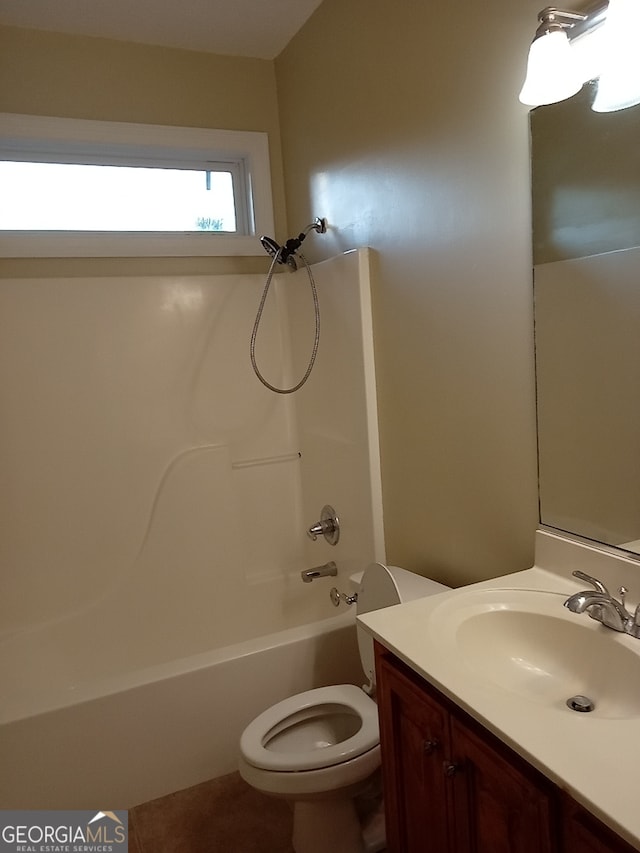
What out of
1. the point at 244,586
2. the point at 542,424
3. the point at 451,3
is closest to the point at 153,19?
the point at 451,3

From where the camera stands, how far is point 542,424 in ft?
4.66

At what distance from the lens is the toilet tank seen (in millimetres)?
1665

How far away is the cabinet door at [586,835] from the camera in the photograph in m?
0.77

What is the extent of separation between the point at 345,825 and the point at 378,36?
7.37 feet

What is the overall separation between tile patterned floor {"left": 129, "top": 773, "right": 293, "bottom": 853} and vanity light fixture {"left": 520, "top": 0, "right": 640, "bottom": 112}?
78.7 inches

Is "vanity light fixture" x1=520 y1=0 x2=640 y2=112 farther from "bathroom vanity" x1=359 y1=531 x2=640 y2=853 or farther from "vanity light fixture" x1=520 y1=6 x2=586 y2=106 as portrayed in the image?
"bathroom vanity" x1=359 y1=531 x2=640 y2=853

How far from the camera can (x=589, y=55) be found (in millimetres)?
1198

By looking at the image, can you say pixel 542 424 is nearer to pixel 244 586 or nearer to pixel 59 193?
pixel 244 586

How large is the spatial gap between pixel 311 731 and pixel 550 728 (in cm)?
112

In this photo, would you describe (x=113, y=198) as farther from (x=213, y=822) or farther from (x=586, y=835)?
(x=586, y=835)

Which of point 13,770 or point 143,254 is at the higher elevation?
point 143,254

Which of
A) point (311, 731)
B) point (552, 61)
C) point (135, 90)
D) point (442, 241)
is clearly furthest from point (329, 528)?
point (135, 90)

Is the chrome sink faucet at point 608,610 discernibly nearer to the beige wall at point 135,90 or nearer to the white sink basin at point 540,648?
the white sink basin at point 540,648

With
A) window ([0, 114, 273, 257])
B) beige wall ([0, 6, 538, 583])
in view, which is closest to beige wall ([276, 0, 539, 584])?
beige wall ([0, 6, 538, 583])
